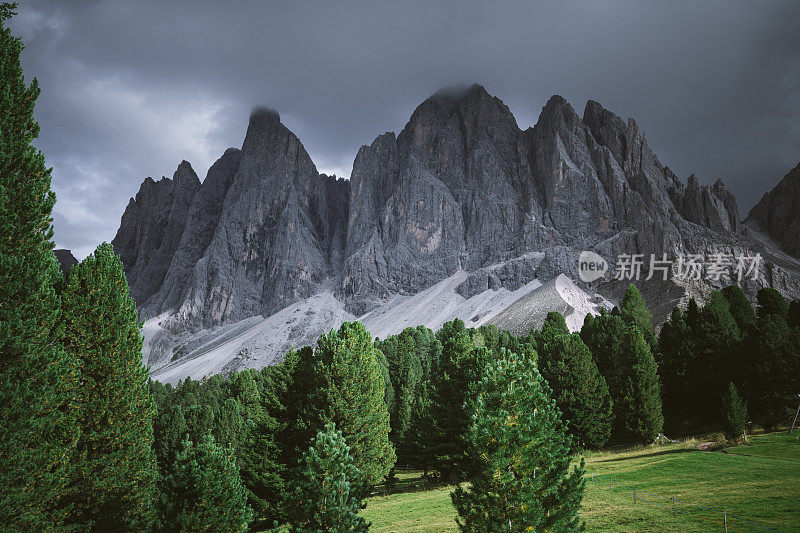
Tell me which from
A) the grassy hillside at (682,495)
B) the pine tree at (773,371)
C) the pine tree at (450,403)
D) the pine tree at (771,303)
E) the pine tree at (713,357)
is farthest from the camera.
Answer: the pine tree at (771,303)

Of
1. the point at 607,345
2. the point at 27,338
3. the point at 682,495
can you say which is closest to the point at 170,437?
the point at 27,338

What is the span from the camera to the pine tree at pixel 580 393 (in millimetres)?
45094

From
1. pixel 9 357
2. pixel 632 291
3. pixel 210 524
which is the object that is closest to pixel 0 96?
pixel 9 357

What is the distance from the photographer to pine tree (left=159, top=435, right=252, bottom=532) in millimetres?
15859

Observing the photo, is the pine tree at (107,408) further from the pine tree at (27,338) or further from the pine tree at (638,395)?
the pine tree at (638,395)

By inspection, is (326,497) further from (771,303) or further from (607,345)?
(771,303)

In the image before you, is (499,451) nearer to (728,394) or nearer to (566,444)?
(566,444)

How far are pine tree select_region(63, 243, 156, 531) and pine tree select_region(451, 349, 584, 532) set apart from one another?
13.1m

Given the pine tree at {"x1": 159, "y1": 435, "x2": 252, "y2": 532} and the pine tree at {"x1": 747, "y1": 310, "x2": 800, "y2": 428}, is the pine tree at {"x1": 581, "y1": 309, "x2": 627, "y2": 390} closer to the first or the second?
the pine tree at {"x1": 747, "y1": 310, "x2": 800, "y2": 428}

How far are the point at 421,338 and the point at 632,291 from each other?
48915 mm

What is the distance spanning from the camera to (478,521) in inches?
595

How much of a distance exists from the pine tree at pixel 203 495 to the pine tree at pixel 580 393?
35.4 m

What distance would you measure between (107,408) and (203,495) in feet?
18.6

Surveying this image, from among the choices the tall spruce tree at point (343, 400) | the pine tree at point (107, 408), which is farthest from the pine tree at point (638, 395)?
the pine tree at point (107, 408)
